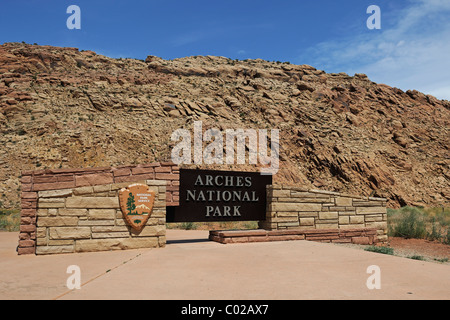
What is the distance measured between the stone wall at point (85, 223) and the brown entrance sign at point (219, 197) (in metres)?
1.35

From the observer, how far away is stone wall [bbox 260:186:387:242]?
12.8 m

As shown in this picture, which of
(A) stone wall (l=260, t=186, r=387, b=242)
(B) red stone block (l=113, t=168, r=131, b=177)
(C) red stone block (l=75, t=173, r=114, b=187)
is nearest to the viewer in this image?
(C) red stone block (l=75, t=173, r=114, b=187)

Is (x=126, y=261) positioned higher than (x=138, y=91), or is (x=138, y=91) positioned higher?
(x=138, y=91)

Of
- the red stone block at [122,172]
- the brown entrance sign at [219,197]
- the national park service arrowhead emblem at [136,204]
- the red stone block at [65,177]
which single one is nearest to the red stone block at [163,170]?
the brown entrance sign at [219,197]

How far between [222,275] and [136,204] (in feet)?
15.0

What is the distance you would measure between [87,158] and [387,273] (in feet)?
99.6

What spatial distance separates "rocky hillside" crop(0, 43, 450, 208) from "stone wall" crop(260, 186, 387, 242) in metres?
19.6

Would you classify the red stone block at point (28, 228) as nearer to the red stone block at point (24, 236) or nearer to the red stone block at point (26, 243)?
the red stone block at point (24, 236)

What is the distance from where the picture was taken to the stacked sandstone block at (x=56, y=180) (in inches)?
384

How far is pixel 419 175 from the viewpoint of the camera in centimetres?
4050

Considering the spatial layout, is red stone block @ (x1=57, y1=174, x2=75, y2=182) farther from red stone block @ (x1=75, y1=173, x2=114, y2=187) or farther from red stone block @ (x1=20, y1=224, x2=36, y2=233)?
red stone block @ (x1=20, y1=224, x2=36, y2=233)

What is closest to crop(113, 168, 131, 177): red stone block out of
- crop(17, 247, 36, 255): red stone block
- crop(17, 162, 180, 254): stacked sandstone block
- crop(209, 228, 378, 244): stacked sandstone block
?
crop(17, 162, 180, 254): stacked sandstone block
